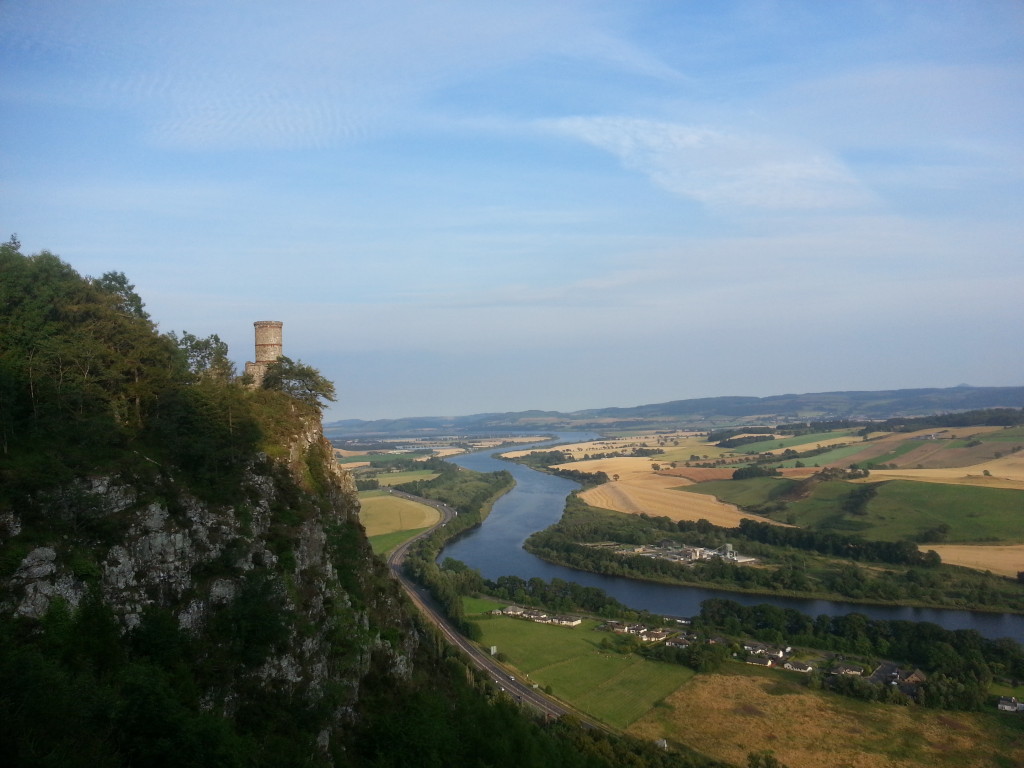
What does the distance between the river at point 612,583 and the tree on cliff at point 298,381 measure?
1124 inches

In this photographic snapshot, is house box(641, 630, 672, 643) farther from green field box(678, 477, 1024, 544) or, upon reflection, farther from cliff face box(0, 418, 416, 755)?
green field box(678, 477, 1024, 544)

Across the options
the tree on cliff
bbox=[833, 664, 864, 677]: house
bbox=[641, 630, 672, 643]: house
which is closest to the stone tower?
the tree on cliff

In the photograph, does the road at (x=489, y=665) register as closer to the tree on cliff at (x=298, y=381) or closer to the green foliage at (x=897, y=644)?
the tree on cliff at (x=298, y=381)

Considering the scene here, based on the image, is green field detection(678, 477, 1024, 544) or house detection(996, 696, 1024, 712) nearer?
house detection(996, 696, 1024, 712)

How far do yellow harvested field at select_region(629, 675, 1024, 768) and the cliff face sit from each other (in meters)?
14.5

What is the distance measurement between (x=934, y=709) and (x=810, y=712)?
16.8 feet

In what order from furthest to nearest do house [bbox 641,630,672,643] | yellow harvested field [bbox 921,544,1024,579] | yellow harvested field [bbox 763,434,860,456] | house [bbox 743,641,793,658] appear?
1. yellow harvested field [bbox 763,434,860,456]
2. yellow harvested field [bbox 921,544,1024,579]
3. house [bbox 641,630,672,643]
4. house [bbox 743,641,793,658]

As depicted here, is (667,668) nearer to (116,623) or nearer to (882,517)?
(116,623)

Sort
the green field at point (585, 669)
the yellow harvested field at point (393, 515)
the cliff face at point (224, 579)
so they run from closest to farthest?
the cliff face at point (224, 579)
the green field at point (585, 669)
the yellow harvested field at point (393, 515)

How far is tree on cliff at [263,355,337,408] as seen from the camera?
2119cm

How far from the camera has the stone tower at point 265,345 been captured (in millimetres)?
21594

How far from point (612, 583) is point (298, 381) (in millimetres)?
34301

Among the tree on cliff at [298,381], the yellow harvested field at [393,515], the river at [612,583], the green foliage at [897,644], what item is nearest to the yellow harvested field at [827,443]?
the river at [612,583]

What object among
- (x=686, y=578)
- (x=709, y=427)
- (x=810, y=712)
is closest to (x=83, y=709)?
(x=810, y=712)
